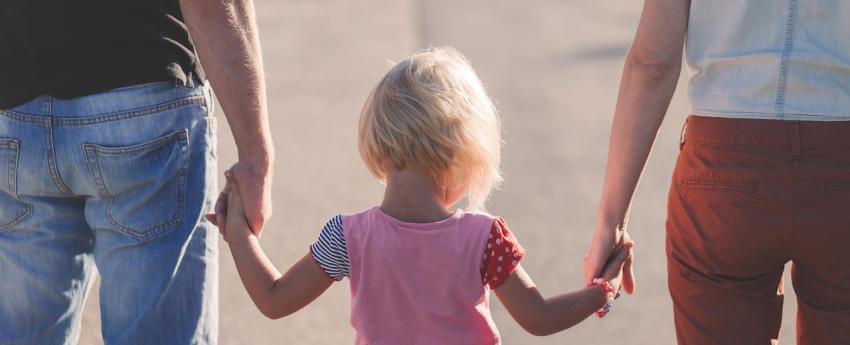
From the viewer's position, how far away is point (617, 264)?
3346 millimetres

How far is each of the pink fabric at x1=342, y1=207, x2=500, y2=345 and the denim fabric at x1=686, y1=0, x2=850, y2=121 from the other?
63 centimetres

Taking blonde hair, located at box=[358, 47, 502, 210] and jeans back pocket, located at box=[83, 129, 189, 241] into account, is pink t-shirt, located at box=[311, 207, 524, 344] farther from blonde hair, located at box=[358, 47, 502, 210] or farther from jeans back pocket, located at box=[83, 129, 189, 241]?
jeans back pocket, located at box=[83, 129, 189, 241]

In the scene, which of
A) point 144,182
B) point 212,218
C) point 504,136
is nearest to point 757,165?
point 212,218

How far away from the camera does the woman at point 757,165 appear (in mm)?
2906

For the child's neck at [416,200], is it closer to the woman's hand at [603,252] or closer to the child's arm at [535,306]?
the child's arm at [535,306]

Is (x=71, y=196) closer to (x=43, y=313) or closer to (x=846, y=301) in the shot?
(x=43, y=313)

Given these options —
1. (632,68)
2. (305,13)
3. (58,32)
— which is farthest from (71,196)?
(305,13)

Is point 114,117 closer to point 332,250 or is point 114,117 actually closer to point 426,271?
point 332,250

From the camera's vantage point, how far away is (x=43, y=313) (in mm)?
3105

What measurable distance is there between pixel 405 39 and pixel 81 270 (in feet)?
29.0

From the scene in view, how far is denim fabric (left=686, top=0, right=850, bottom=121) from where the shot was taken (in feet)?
9.55

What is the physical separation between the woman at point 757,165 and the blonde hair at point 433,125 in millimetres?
457

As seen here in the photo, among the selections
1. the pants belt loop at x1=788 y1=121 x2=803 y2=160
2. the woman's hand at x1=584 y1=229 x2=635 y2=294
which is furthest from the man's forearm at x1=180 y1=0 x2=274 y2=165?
the pants belt loop at x1=788 y1=121 x2=803 y2=160

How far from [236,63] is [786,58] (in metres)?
1.20
